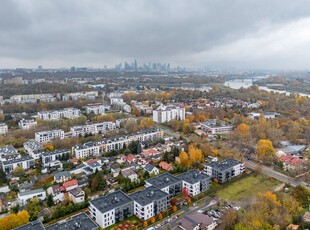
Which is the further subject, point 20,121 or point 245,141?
point 20,121

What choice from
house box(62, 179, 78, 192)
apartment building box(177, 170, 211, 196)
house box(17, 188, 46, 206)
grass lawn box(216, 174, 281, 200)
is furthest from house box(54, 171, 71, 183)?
grass lawn box(216, 174, 281, 200)

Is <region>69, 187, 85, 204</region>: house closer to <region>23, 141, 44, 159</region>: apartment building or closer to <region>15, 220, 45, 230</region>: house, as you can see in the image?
<region>15, 220, 45, 230</region>: house

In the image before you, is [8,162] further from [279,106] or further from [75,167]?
[279,106]

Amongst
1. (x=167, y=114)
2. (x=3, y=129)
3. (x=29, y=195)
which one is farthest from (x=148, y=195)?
(x=3, y=129)

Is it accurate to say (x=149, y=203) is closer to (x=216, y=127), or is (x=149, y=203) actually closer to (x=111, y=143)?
(x=111, y=143)

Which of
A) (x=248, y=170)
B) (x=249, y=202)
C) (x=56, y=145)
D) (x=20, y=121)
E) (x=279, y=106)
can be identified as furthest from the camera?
(x=279, y=106)

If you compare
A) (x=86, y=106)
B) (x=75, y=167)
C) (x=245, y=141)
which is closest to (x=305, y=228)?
(x=245, y=141)

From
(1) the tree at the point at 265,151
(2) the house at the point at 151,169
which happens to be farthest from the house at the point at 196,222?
(1) the tree at the point at 265,151
